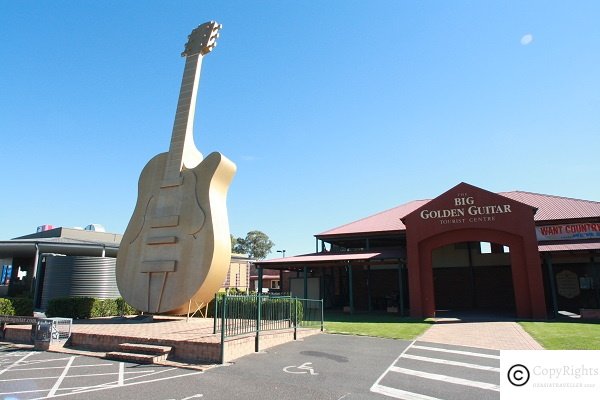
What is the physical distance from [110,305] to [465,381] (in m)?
15.4

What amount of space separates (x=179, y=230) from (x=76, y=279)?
8.39m

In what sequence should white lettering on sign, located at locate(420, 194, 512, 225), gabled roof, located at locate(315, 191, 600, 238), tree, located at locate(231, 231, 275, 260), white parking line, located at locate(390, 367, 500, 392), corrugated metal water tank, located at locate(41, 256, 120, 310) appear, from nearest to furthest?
white parking line, located at locate(390, 367, 500, 392)
white lettering on sign, located at locate(420, 194, 512, 225)
corrugated metal water tank, located at locate(41, 256, 120, 310)
gabled roof, located at locate(315, 191, 600, 238)
tree, located at locate(231, 231, 275, 260)

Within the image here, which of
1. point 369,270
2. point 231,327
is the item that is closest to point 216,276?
point 231,327

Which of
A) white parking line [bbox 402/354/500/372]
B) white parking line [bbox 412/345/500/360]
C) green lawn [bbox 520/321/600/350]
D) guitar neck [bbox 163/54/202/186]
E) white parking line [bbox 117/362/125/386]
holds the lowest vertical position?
white parking line [bbox 402/354/500/372]

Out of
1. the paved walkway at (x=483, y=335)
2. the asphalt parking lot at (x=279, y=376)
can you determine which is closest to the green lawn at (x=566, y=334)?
the paved walkway at (x=483, y=335)

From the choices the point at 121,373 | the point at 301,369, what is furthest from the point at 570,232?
the point at 121,373

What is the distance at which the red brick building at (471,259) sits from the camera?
18156 mm

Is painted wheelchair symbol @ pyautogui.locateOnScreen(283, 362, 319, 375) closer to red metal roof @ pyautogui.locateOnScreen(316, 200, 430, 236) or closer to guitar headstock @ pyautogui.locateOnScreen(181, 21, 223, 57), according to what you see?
guitar headstock @ pyautogui.locateOnScreen(181, 21, 223, 57)

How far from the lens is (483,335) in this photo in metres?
13.0

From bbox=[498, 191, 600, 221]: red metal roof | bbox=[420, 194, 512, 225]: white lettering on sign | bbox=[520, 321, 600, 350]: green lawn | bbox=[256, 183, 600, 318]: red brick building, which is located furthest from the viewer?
bbox=[498, 191, 600, 221]: red metal roof

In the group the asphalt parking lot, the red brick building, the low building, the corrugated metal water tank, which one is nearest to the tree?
the low building

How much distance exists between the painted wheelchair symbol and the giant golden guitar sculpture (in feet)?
19.2

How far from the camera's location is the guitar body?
13750 millimetres

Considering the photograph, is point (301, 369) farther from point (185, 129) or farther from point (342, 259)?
point (342, 259)
